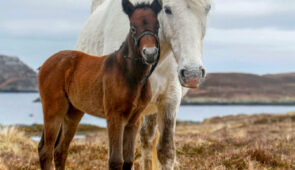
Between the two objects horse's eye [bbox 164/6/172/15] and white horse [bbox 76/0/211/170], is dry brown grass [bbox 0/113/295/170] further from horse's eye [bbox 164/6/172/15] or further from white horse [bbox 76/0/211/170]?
horse's eye [bbox 164/6/172/15]

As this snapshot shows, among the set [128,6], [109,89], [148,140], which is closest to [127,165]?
[109,89]

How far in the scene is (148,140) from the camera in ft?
19.5

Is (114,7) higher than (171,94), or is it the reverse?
(114,7)

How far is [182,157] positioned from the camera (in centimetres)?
723

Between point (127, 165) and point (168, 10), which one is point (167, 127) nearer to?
point (127, 165)

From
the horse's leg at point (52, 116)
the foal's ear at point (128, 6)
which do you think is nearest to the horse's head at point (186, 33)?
the foal's ear at point (128, 6)

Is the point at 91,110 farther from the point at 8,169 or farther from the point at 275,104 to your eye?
the point at 275,104

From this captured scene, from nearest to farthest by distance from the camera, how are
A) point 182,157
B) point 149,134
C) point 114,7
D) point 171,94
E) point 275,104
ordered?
1. point 171,94
2. point 114,7
3. point 149,134
4. point 182,157
5. point 275,104

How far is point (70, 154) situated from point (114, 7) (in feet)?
11.1

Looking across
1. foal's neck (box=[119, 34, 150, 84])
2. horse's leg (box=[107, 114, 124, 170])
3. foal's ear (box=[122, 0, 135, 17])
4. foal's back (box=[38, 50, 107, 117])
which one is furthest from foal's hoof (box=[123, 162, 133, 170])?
foal's ear (box=[122, 0, 135, 17])

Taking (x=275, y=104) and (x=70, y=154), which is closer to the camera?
(x=70, y=154)

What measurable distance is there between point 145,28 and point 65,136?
179 centimetres

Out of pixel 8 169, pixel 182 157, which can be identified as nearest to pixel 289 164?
pixel 182 157

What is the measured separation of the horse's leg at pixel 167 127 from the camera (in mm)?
4691
